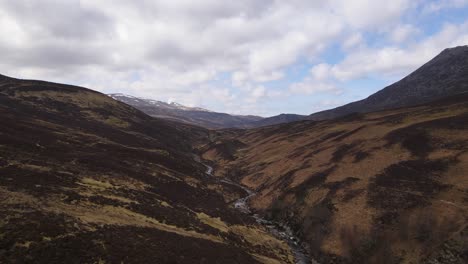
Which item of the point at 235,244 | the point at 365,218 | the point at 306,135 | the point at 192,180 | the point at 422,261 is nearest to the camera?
the point at 422,261

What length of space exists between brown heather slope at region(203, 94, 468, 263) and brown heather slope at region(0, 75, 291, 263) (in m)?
8.42

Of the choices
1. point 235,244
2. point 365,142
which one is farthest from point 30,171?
point 365,142

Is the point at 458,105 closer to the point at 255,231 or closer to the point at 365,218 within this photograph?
the point at 365,218

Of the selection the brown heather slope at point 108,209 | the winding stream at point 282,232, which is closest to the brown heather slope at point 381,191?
the winding stream at point 282,232

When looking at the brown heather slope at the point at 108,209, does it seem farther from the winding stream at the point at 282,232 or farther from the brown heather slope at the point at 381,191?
the brown heather slope at the point at 381,191

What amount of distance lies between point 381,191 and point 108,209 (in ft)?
134

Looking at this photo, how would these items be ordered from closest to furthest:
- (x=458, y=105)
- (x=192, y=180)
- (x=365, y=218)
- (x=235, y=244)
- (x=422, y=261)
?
1. (x=422, y=261)
2. (x=235, y=244)
3. (x=365, y=218)
4. (x=192, y=180)
5. (x=458, y=105)

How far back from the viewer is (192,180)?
79188 millimetres

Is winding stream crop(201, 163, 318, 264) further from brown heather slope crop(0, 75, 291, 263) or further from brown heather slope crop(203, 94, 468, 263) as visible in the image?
brown heather slope crop(0, 75, 291, 263)

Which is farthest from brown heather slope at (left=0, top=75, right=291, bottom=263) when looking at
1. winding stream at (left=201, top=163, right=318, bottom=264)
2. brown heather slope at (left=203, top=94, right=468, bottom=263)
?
brown heather slope at (left=203, top=94, right=468, bottom=263)

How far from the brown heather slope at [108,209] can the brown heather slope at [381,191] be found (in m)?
8.42

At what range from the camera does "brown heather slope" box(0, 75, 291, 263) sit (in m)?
27.9

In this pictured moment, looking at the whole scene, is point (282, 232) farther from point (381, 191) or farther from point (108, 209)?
point (108, 209)

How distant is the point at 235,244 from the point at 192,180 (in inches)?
1394
